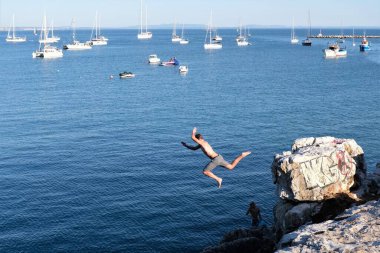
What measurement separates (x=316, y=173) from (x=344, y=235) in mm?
9918

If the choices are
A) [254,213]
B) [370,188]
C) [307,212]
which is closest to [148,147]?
[254,213]

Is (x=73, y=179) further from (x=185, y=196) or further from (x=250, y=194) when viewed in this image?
(x=250, y=194)

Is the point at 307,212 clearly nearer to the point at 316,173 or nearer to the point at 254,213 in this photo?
the point at 316,173

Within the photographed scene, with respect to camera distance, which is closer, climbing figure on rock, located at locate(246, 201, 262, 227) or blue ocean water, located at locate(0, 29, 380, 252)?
blue ocean water, located at locate(0, 29, 380, 252)

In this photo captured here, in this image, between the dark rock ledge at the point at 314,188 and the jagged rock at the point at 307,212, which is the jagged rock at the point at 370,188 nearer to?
the dark rock ledge at the point at 314,188

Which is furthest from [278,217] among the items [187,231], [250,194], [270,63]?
[270,63]

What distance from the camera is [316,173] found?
3319cm

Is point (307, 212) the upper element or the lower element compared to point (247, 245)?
upper

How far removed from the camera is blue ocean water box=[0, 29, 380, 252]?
136 feet

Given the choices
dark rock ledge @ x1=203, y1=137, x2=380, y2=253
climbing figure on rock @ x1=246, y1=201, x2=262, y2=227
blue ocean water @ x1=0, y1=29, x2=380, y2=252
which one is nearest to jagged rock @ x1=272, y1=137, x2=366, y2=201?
dark rock ledge @ x1=203, y1=137, x2=380, y2=253

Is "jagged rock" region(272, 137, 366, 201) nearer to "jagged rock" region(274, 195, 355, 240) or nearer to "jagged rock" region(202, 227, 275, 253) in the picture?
"jagged rock" region(274, 195, 355, 240)

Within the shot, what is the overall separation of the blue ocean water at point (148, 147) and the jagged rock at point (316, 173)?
8.97m

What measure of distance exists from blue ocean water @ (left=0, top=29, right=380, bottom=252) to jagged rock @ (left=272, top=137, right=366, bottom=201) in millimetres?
8971

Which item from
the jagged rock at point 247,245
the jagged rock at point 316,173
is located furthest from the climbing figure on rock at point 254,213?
the jagged rock at point 316,173
